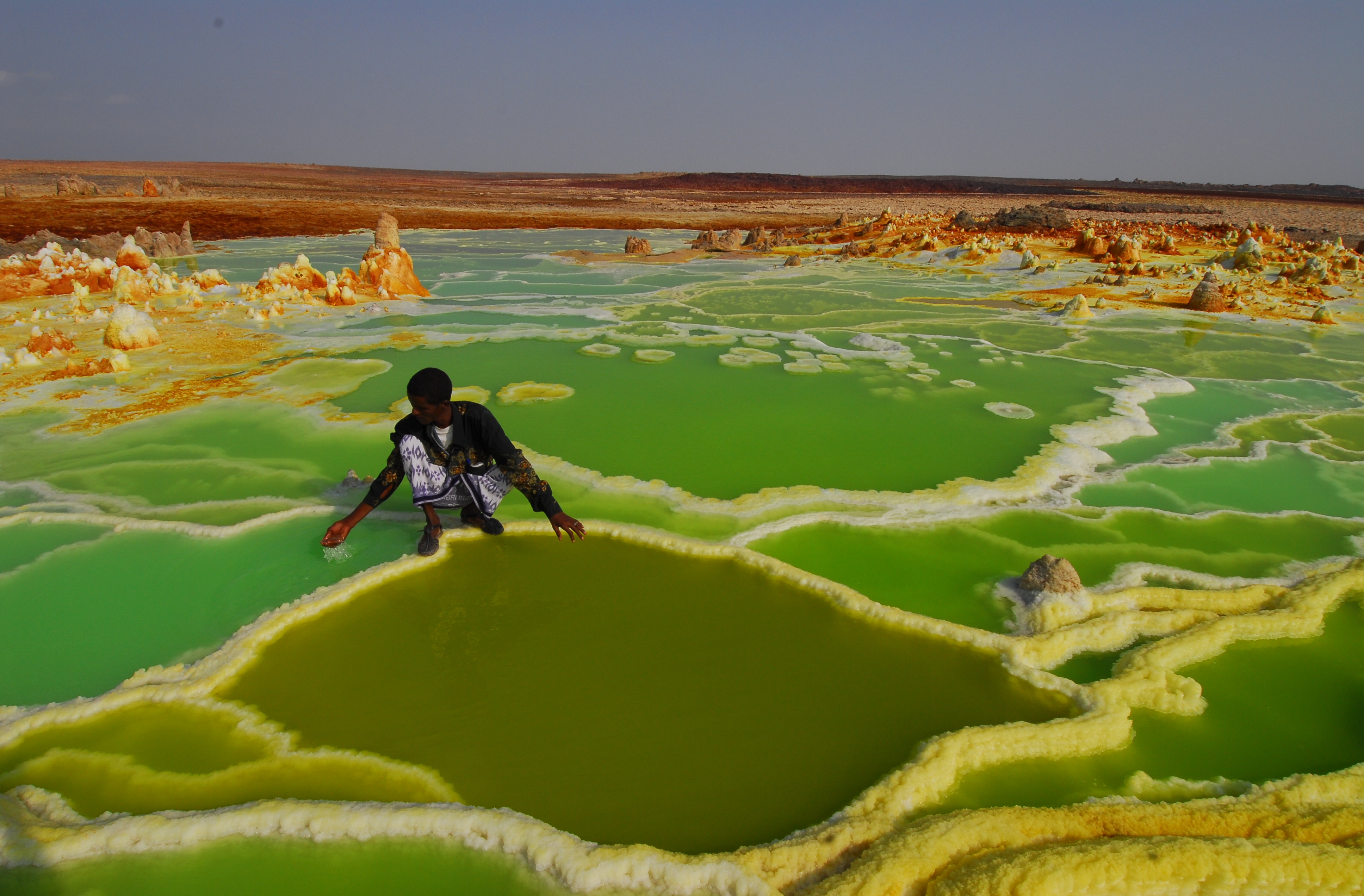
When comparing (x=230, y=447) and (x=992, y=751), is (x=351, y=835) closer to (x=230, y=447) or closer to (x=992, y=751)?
(x=992, y=751)

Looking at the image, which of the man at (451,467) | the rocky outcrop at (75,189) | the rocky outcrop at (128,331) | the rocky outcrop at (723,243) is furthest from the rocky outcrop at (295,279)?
the rocky outcrop at (75,189)

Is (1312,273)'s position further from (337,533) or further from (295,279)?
(295,279)

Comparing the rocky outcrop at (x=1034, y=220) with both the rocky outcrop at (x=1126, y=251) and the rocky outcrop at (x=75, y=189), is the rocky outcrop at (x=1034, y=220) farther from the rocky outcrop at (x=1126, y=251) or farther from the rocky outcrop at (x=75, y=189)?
the rocky outcrop at (x=75, y=189)

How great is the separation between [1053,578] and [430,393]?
97.2 inches

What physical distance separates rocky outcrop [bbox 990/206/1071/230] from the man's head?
65.7 feet

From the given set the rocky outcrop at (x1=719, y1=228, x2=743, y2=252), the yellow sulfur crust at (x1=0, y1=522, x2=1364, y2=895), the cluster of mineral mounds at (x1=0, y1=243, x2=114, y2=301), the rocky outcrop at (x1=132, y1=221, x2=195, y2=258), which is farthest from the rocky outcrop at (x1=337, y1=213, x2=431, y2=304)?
the rocky outcrop at (x1=719, y1=228, x2=743, y2=252)

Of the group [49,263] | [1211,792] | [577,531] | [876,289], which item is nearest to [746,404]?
[577,531]

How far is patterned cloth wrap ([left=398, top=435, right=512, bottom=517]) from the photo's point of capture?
2902mm

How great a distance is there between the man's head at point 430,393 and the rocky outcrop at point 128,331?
5.69 meters

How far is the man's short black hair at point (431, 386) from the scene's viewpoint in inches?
103

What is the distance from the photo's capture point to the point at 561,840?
1.66m

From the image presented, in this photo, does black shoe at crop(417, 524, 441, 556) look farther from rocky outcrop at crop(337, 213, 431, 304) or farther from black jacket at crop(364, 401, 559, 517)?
rocky outcrop at crop(337, 213, 431, 304)

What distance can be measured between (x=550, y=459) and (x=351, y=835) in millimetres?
2572

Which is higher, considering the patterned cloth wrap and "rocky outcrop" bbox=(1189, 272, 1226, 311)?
"rocky outcrop" bbox=(1189, 272, 1226, 311)
